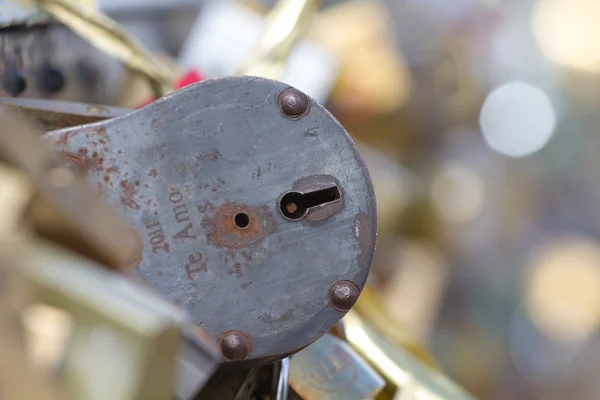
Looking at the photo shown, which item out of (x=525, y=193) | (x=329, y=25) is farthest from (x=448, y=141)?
(x=329, y=25)

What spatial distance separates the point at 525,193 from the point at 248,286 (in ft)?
4.29

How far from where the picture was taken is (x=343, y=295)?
349mm

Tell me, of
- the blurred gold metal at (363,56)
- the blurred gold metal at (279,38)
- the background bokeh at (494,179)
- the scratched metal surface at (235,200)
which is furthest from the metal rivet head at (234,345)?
the background bokeh at (494,179)

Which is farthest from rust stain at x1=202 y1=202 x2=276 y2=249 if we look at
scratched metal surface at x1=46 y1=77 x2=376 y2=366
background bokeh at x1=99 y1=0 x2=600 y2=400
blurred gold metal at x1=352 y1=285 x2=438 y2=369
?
background bokeh at x1=99 y1=0 x2=600 y2=400

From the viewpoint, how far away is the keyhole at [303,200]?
35 cm

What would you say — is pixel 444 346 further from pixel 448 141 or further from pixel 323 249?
pixel 323 249

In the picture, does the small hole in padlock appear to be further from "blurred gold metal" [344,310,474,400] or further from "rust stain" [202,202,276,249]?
"blurred gold metal" [344,310,474,400]

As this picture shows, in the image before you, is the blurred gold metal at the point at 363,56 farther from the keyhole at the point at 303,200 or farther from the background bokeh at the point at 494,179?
the keyhole at the point at 303,200

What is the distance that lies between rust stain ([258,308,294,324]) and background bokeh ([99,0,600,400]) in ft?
3.15

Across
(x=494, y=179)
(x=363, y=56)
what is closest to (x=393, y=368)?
(x=363, y=56)

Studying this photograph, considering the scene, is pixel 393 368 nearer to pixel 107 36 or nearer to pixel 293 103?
pixel 293 103

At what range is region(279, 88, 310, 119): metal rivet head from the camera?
35 cm

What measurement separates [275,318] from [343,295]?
0.04 m

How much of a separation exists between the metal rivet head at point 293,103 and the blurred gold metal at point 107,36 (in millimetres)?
276
